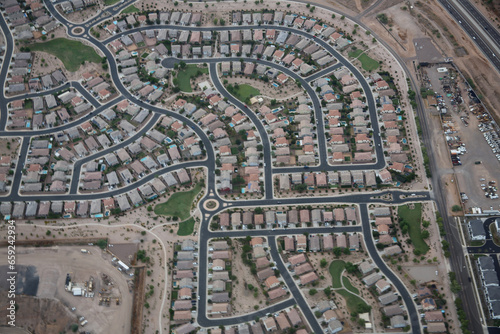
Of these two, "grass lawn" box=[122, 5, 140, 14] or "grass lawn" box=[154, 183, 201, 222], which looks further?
"grass lawn" box=[122, 5, 140, 14]

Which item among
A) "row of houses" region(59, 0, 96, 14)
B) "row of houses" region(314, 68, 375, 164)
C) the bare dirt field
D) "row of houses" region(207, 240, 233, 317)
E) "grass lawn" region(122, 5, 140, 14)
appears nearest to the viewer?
"row of houses" region(207, 240, 233, 317)

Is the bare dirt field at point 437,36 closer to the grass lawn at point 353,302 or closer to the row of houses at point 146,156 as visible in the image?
the grass lawn at point 353,302

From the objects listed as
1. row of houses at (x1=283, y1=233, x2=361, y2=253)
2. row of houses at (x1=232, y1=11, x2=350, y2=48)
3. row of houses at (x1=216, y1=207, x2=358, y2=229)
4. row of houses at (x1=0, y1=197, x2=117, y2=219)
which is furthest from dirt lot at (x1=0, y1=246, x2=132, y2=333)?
row of houses at (x1=232, y1=11, x2=350, y2=48)

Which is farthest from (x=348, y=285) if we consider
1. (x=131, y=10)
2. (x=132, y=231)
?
(x=131, y=10)

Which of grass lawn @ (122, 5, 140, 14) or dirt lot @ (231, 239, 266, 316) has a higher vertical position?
grass lawn @ (122, 5, 140, 14)

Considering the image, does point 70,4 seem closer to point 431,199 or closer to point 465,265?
point 431,199

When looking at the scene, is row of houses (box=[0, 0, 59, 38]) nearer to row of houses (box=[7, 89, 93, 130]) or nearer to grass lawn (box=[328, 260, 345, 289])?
row of houses (box=[7, 89, 93, 130])

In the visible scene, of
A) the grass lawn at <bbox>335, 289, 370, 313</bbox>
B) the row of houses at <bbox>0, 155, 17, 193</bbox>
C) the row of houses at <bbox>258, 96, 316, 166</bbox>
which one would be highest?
the row of houses at <bbox>258, 96, 316, 166</bbox>
